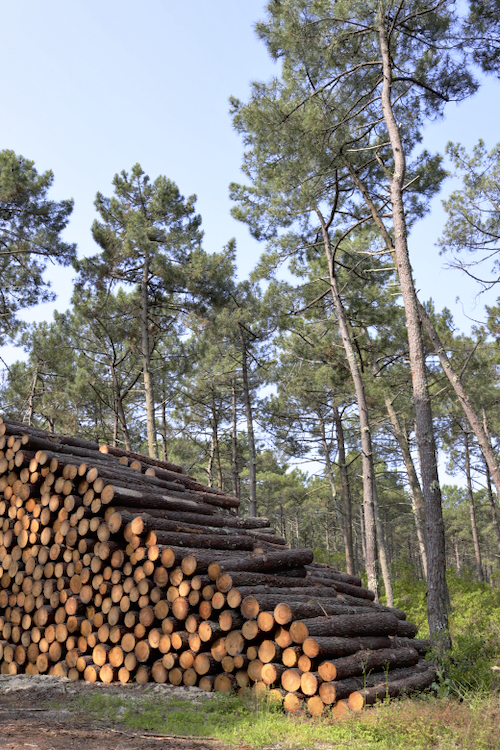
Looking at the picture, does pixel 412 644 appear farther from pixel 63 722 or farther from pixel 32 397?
pixel 32 397

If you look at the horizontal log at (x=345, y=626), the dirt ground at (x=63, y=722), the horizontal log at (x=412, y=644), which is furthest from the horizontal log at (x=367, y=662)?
the dirt ground at (x=63, y=722)

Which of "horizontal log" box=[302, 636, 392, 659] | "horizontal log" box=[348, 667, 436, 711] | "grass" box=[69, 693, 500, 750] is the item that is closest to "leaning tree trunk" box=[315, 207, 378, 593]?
"horizontal log" box=[348, 667, 436, 711]

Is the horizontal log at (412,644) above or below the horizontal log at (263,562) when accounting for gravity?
below

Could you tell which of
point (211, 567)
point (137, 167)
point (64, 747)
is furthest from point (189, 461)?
point (64, 747)

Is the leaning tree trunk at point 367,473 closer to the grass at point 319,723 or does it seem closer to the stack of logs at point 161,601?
the stack of logs at point 161,601

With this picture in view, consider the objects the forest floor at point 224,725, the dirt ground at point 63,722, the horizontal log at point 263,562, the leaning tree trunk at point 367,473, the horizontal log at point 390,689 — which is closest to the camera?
the dirt ground at point 63,722

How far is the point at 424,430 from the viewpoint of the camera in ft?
26.8

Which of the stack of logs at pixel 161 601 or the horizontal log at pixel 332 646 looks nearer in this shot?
the horizontal log at pixel 332 646

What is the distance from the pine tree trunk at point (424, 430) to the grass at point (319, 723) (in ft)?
5.40

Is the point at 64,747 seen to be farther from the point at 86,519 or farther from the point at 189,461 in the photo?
the point at 189,461

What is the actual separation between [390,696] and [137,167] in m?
16.6

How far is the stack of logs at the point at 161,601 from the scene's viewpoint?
5.88 meters

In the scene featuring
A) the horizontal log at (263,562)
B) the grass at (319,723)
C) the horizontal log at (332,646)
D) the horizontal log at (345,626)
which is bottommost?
the grass at (319,723)

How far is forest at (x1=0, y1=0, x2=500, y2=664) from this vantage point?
1041 centimetres
